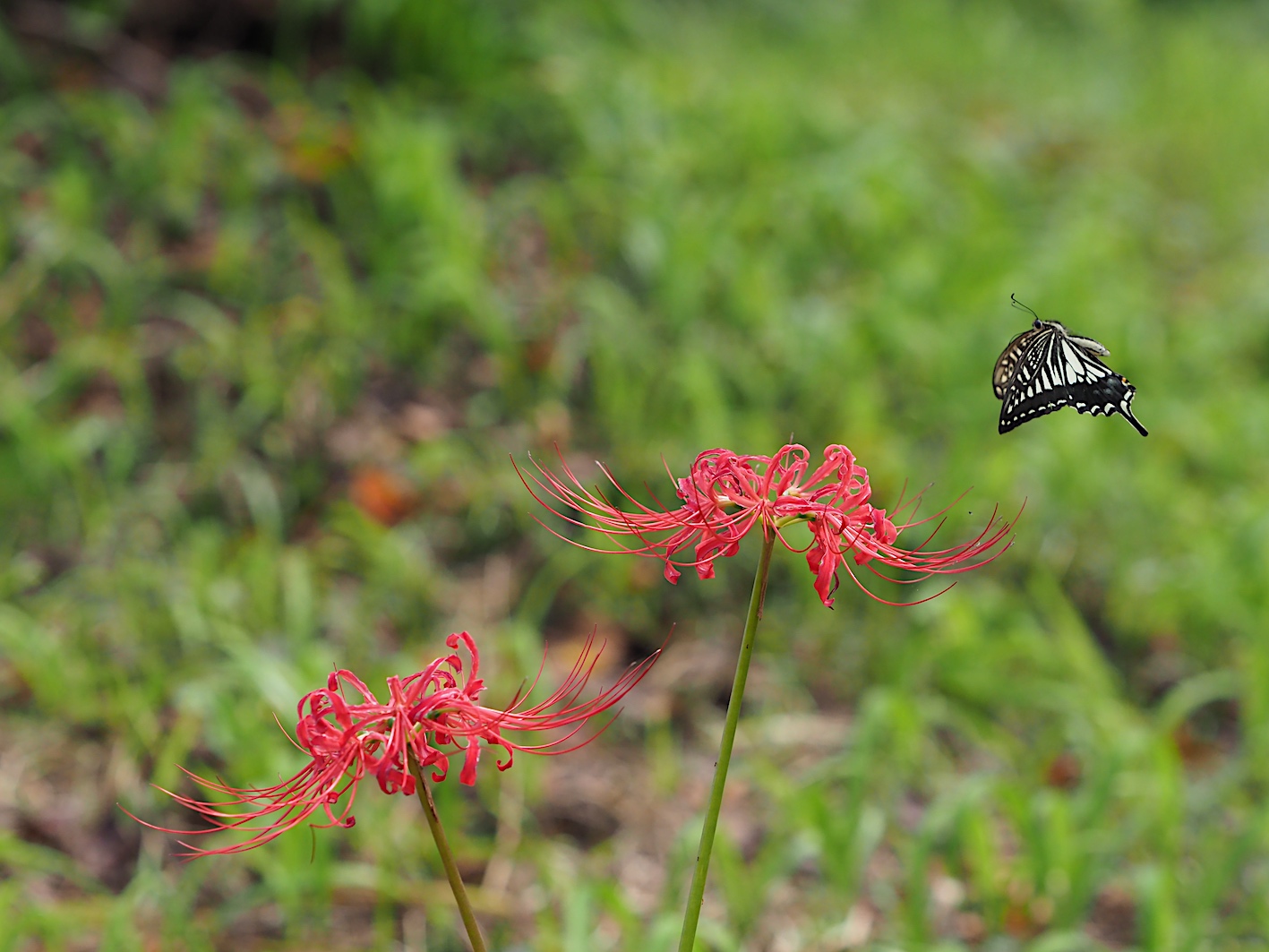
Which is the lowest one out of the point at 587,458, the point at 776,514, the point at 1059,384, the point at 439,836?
the point at 439,836

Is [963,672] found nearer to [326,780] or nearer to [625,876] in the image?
[625,876]

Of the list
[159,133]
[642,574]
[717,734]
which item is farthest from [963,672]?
[159,133]

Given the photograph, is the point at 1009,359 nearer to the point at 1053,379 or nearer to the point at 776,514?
the point at 1053,379

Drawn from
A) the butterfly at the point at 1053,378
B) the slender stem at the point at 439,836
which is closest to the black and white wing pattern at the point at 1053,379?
the butterfly at the point at 1053,378

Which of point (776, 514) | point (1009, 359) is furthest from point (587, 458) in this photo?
point (776, 514)

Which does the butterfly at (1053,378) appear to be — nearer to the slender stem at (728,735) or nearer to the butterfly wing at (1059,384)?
the butterfly wing at (1059,384)

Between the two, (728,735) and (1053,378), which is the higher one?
(1053,378)
